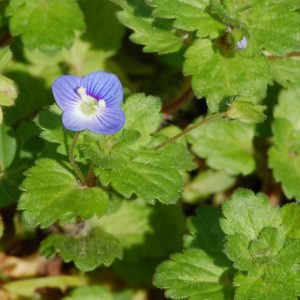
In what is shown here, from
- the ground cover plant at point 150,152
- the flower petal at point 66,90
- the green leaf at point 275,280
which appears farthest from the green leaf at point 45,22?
the green leaf at point 275,280

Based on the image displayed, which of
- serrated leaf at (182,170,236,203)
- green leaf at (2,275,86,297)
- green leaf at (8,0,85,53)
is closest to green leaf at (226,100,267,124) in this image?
green leaf at (8,0,85,53)

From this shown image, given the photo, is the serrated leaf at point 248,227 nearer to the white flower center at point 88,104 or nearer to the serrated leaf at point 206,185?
the white flower center at point 88,104

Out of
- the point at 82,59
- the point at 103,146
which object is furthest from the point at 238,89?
the point at 82,59

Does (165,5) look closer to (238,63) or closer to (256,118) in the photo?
(238,63)

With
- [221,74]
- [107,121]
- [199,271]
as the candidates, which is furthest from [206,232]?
[107,121]

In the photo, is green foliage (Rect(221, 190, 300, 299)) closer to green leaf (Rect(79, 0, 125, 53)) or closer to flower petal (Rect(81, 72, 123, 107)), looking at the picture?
flower petal (Rect(81, 72, 123, 107))

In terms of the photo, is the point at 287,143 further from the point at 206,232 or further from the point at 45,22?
the point at 45,22
